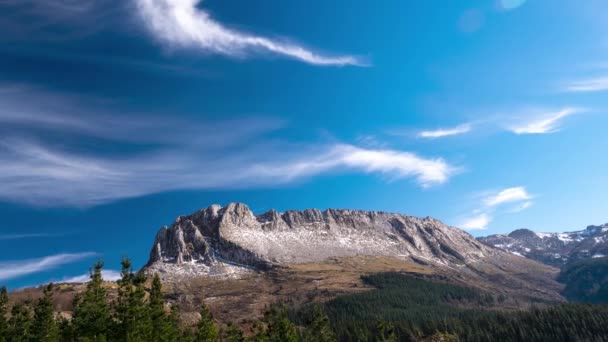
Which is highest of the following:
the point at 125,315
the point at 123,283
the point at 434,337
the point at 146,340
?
the point at 123,283

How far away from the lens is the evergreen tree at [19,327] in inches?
3108

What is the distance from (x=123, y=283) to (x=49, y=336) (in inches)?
900

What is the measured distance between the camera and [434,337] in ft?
651

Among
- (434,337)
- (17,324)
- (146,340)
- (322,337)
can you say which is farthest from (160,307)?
(434,337)

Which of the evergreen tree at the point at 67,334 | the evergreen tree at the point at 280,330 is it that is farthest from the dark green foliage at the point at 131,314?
the evergreen tree at the point at 280,330

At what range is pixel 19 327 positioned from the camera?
270 feet

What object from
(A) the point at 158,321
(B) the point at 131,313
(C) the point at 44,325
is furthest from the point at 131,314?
(C) the point at 44,325

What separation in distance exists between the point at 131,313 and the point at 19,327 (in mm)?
36055

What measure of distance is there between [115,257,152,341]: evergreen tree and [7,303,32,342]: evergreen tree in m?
27.0

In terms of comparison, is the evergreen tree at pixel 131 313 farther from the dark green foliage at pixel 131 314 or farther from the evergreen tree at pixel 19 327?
the evergreen tree at pixel 19 327

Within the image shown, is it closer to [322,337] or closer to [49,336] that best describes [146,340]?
[49,336]

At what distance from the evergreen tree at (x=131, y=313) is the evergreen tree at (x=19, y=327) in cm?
2695

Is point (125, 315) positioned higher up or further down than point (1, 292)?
further down

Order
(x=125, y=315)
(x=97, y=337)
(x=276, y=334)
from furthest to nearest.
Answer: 1. (x=276, y=334)
2. (x=125, y=315)
3. (x=97, y=337)
